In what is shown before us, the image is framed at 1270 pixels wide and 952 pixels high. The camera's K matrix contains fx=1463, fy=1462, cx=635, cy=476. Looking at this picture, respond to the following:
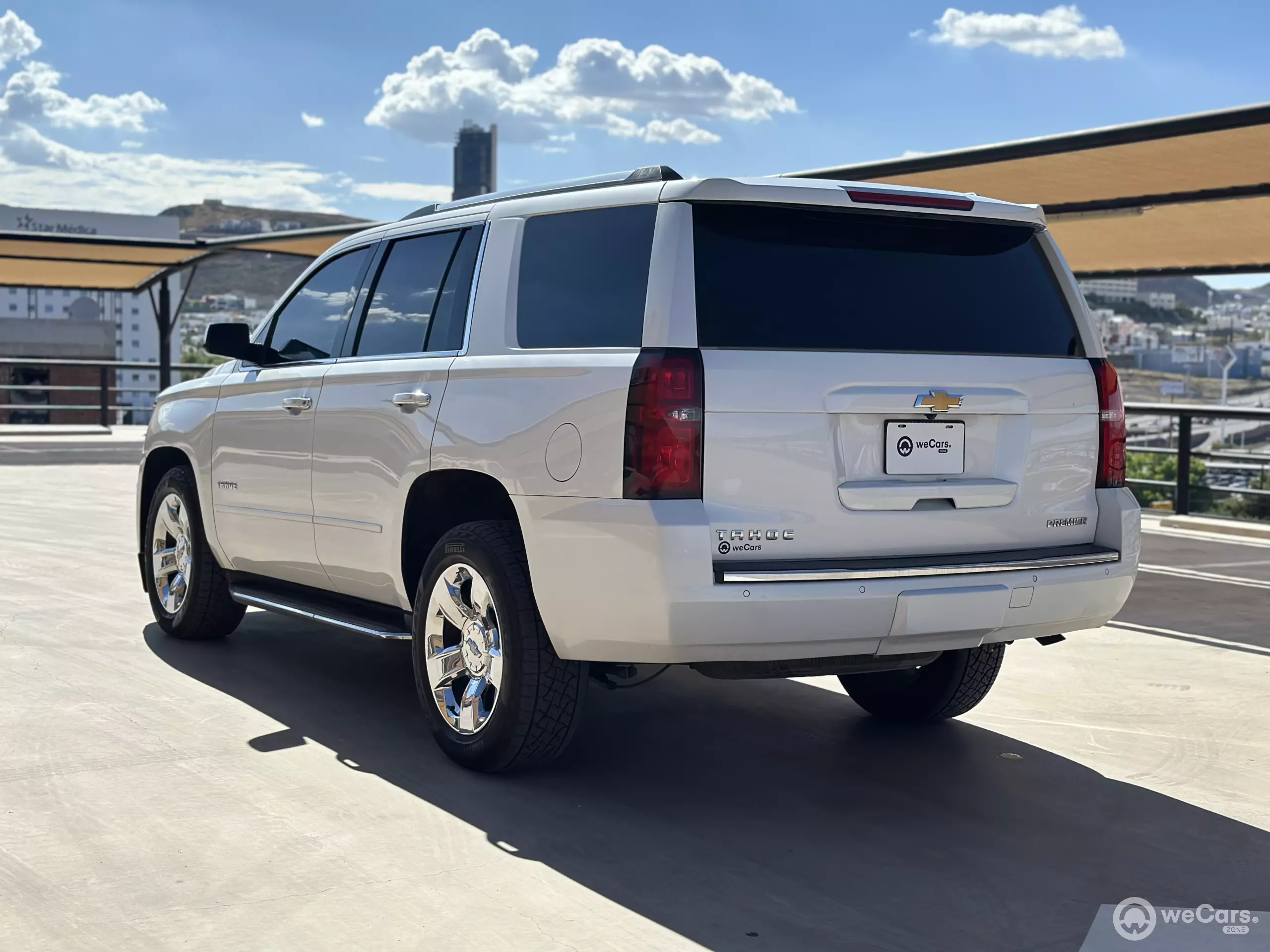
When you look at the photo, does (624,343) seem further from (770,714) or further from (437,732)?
(770,714)

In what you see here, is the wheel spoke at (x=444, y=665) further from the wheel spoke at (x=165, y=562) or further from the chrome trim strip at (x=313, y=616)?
the wheel spoke at (x=165, y=562)

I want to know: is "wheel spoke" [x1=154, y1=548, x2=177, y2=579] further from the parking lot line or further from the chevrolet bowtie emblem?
the parking lot line

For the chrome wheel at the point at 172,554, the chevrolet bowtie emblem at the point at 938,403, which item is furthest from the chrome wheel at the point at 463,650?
the chrome wheel at the point at 172,554

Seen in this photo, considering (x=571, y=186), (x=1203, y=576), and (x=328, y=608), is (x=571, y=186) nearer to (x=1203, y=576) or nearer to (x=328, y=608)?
(x=328, y=608)

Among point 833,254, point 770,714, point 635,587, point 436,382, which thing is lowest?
point 770,714

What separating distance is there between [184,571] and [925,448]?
4298mm

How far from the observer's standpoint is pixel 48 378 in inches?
2692

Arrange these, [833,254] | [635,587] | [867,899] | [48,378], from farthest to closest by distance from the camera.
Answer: [48,378] → [833,254] → [635,587] → [867,899]

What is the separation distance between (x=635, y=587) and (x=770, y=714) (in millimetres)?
2036

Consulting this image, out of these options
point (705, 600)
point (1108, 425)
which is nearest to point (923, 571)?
point (705, 600)

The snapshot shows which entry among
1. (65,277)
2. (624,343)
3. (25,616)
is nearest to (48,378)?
(65,277)

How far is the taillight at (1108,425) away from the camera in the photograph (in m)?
5.21

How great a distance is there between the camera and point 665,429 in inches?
174

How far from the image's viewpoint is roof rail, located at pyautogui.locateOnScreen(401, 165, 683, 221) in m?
4.85
